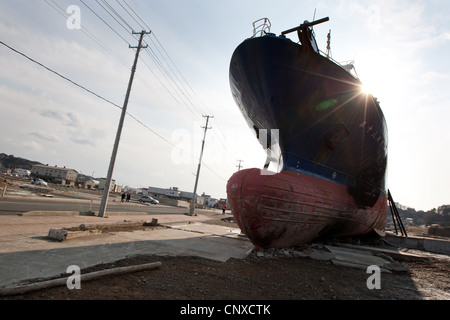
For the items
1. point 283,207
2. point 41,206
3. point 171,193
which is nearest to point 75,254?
point 283,207

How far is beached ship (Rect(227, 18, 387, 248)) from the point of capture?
6316 millimetres

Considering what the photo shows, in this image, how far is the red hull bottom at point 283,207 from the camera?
238 inches

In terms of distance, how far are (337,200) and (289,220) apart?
2668 millimetres

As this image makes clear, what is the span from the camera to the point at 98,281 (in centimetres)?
348

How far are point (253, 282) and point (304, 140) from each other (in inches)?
213

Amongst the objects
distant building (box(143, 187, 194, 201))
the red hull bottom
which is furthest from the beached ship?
distant building (box(143, 187, 194, 201))

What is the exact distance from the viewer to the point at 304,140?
8211mm

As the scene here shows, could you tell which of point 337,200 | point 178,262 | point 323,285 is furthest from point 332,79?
point 178,262

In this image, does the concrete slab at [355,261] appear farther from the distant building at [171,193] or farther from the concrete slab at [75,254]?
the distant building at [171,193]

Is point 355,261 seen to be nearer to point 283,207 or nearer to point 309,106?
point 283,207

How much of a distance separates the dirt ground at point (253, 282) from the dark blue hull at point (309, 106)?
10.8 ft

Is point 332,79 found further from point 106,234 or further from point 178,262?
point 106,234

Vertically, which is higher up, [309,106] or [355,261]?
[309,106]

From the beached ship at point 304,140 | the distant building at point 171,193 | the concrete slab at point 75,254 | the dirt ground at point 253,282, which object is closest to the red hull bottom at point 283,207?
the beached ship at point 304,140
